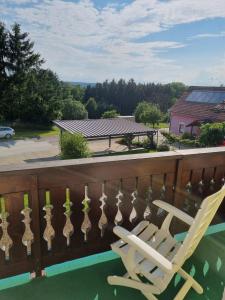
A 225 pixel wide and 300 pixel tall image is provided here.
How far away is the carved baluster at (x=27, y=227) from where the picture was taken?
4.68 feet

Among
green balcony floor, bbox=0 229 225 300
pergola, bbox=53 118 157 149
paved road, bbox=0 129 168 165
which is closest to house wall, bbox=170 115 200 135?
paved road, bbox=0 129 168 165

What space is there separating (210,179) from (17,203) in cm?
160

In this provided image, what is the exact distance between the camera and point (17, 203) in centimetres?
141

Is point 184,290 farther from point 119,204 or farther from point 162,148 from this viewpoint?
point 162,148

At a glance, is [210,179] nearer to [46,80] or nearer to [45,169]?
[45,169]

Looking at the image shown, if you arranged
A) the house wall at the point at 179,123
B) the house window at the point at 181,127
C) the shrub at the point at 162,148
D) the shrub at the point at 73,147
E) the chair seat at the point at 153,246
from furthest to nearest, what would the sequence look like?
the house window at the point at 181,127, the house wall at the point at 179,123, the shrub at the point at 162,148, the shrub at the point at 73,147, the chair seat at the point at 153,246

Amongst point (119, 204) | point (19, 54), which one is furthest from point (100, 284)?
point (19, 54)

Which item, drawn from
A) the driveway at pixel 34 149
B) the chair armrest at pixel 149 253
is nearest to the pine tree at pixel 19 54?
the driveway at pixel 34 149

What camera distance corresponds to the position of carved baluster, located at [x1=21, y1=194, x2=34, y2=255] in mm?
1427

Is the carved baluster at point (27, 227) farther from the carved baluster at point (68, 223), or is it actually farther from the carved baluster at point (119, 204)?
the carved baluster at point (119, 204)

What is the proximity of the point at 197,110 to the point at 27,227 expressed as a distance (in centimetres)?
1760

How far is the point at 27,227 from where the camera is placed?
1481mm

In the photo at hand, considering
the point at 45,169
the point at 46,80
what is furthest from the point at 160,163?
the point at 46,80

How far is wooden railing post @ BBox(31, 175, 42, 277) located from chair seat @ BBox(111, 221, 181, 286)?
497mm
